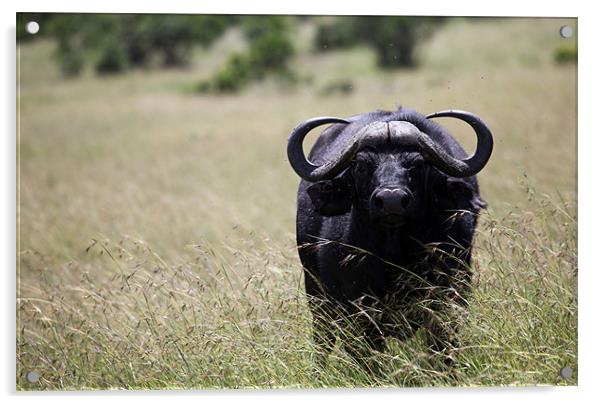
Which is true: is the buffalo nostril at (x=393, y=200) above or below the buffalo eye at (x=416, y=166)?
below

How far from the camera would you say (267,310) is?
191 inches

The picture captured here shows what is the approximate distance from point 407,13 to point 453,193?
128 centimetres

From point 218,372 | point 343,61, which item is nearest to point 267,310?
point 218,372

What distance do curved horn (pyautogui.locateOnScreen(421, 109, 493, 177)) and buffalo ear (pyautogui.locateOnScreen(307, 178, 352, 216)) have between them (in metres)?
0.45

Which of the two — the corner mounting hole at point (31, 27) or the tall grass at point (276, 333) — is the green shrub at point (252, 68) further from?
the tall grass at point (276, 333)

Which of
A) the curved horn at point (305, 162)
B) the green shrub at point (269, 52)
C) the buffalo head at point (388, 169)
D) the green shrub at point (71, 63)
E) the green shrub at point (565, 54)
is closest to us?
the buffalo head at point (388, 169)

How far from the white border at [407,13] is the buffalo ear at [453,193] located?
973 mm

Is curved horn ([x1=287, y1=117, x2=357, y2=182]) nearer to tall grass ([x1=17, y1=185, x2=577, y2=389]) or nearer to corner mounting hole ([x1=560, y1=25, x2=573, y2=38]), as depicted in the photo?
tall grass ([x1=17, y1=185, x2=577, y2=389])

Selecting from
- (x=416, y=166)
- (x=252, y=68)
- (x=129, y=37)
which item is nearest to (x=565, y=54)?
(x=416, y=166)

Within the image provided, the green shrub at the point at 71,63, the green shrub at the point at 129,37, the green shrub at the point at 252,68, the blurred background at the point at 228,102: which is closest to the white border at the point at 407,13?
the blurred background at the point at 228,102

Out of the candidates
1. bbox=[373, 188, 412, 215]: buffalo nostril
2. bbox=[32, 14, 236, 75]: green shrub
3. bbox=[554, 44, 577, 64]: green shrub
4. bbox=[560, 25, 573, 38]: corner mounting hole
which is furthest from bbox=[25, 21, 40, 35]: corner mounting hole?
bbox=[554, 44, 577, 64]: green shrub

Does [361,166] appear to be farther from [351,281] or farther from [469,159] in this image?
[351,281]

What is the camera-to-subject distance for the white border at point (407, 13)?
4.81 metres

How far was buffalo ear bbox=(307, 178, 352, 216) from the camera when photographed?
4508 mm
